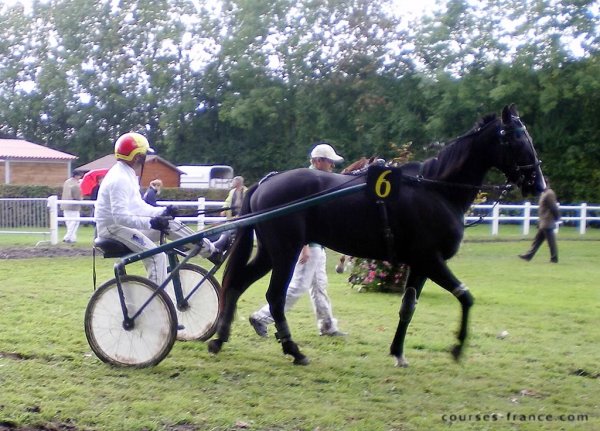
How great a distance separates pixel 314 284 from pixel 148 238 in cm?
202

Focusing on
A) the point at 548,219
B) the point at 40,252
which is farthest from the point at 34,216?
the point at 548,219

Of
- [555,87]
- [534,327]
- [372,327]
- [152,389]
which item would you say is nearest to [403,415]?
[152,389]

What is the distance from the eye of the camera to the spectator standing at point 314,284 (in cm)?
857

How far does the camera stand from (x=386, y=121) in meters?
42.2

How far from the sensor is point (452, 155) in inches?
299

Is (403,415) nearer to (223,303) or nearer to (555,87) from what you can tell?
(223,303)

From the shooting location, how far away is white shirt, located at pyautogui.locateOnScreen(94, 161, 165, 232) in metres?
7.21

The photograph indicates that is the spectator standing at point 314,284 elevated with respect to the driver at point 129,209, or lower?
lower

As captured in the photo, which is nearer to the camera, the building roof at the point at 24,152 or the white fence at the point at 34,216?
the white fence at the point at 34,216

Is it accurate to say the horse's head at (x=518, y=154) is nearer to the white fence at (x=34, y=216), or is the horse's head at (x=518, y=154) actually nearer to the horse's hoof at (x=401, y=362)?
the horse's hoof at (x=401, y=362)

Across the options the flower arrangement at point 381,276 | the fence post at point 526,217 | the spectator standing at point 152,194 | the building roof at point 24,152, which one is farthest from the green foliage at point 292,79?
the flower arrangement at point 381,276

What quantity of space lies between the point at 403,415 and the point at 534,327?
4.19 meters

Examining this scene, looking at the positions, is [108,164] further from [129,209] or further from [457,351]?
[457,351]

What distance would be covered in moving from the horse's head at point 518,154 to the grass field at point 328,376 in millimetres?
1564
